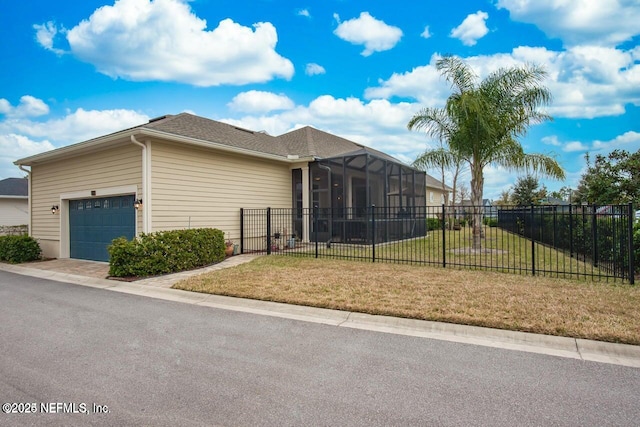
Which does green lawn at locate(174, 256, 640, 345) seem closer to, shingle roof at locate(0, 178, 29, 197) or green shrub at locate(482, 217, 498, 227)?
green shrub at locate(482, 217, 498, 227)

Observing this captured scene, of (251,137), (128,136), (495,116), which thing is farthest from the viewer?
(251,137)

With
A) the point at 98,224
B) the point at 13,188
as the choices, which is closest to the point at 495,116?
the point at 98,224

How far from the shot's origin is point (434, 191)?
97.8ft

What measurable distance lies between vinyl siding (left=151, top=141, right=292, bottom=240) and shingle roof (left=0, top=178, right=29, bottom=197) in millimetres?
20250

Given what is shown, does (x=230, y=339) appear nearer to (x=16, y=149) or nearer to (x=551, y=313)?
(x=551, y=313)

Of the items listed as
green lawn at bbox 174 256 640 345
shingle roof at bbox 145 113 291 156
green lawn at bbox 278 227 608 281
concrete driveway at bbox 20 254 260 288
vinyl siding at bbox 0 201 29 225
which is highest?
shingle roof at bbox 145 113 291 156

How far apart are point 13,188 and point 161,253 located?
23514mm

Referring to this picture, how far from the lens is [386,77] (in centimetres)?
1586

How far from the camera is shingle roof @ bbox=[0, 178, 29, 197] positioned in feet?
75.1

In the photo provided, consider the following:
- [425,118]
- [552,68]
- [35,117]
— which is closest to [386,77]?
[425,118]

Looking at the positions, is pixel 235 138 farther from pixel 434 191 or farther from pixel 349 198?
pixel 434 191

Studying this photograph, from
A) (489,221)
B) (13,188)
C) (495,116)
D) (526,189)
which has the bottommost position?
(489,221)

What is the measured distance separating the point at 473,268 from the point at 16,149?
74.7 ft

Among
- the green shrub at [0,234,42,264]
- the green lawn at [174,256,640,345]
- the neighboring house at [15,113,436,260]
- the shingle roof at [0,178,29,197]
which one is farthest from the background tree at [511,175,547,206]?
the shingle roof at [0,178,29,197]
